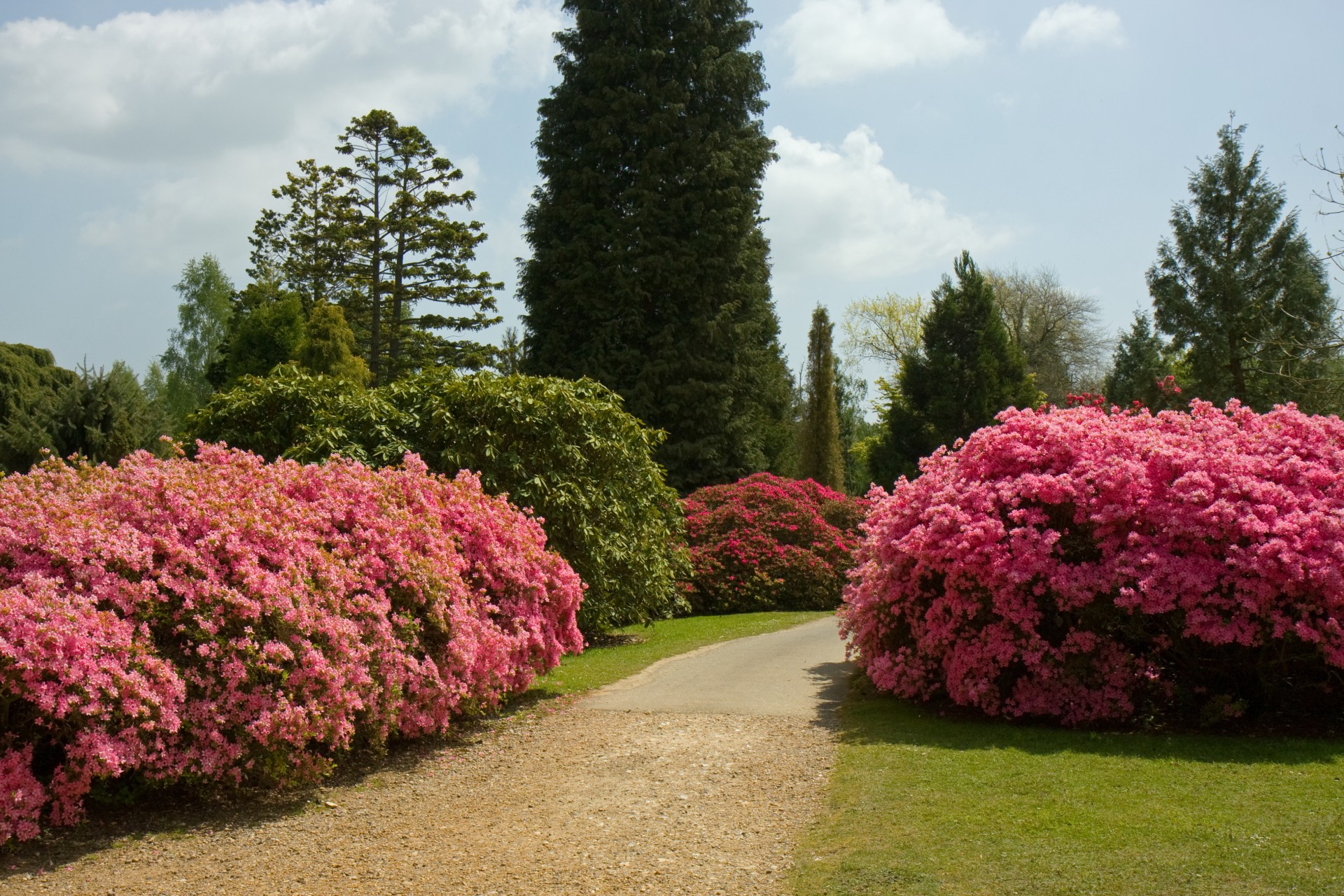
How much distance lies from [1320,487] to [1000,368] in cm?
2278

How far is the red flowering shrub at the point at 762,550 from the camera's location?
1806 centimetres

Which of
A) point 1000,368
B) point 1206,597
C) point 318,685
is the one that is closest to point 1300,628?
point 1206,597

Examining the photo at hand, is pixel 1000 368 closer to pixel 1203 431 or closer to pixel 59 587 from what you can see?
pixel 1203 431

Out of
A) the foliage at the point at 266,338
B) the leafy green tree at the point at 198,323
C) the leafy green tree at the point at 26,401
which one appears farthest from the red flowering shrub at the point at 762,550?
the leafy green tree at the point at 198,323

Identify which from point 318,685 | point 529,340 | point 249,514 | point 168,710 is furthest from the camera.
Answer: point 529,340

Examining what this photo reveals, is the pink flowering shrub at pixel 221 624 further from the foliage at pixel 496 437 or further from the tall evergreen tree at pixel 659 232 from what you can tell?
the tall evergreen tree at pixel 659 232

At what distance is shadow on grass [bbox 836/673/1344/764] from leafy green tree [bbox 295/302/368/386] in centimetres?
2114

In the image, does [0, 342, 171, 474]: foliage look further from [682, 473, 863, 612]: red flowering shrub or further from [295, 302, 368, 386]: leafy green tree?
[682, 473, 863, 612]: red flowering shrub

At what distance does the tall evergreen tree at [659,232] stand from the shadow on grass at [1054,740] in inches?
647

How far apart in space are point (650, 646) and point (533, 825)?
738 cm

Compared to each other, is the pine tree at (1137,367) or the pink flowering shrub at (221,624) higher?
the pine tree at (1137,367)

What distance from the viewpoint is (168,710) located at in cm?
535

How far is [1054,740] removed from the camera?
23.7 feet

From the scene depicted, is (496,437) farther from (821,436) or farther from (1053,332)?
(1053,332)
